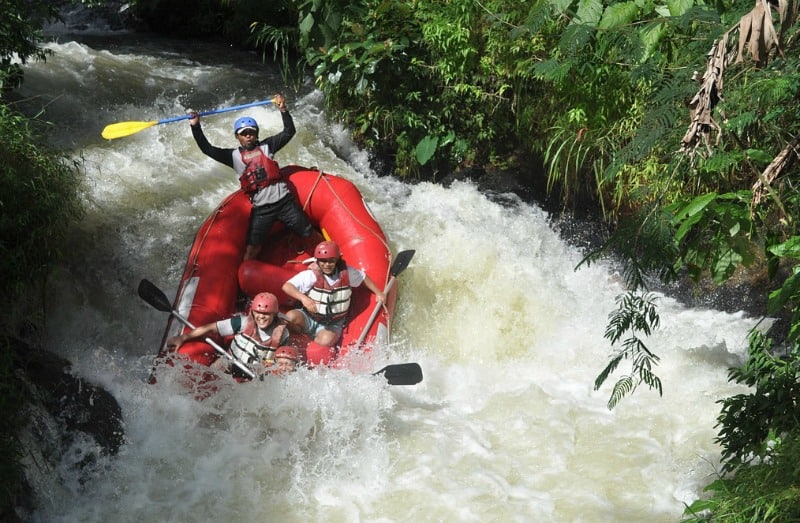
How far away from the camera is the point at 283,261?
5.44m

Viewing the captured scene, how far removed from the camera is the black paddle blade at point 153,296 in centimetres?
459

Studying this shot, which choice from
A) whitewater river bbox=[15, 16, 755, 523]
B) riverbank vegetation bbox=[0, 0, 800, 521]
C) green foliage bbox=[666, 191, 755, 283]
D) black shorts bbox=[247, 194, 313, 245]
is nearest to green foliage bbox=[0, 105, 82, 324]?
riverbank vegetation bbox=[0, 0, 800, 521]

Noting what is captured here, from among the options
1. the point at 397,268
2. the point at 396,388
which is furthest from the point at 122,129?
the point at 396,388

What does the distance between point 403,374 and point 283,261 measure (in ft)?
4.41

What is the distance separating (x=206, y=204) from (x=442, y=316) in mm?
1829

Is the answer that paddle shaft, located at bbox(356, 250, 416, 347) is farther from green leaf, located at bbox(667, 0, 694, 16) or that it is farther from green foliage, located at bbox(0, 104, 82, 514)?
green leaf, located at bbox(667, 0, 694, 16)

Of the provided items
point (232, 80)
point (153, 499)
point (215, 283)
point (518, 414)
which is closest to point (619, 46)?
point (518, 414)

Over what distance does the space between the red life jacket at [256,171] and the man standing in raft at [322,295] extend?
68 centimetres

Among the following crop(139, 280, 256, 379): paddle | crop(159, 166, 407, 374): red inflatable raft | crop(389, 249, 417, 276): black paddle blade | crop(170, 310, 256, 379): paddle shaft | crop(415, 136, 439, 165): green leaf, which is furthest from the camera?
crop(415, 136, 439, 165): green leaf

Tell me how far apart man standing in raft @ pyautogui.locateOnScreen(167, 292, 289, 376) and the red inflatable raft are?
0.07 metres

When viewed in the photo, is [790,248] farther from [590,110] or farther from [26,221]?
[26,221]

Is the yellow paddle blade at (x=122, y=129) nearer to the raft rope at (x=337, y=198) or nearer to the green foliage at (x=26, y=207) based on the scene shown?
the green foliage at (x=26, y=207)

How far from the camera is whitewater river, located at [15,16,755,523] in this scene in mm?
3939

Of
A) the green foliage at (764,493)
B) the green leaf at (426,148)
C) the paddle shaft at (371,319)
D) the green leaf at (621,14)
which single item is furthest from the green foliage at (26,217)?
the green leaf at (621,14)
